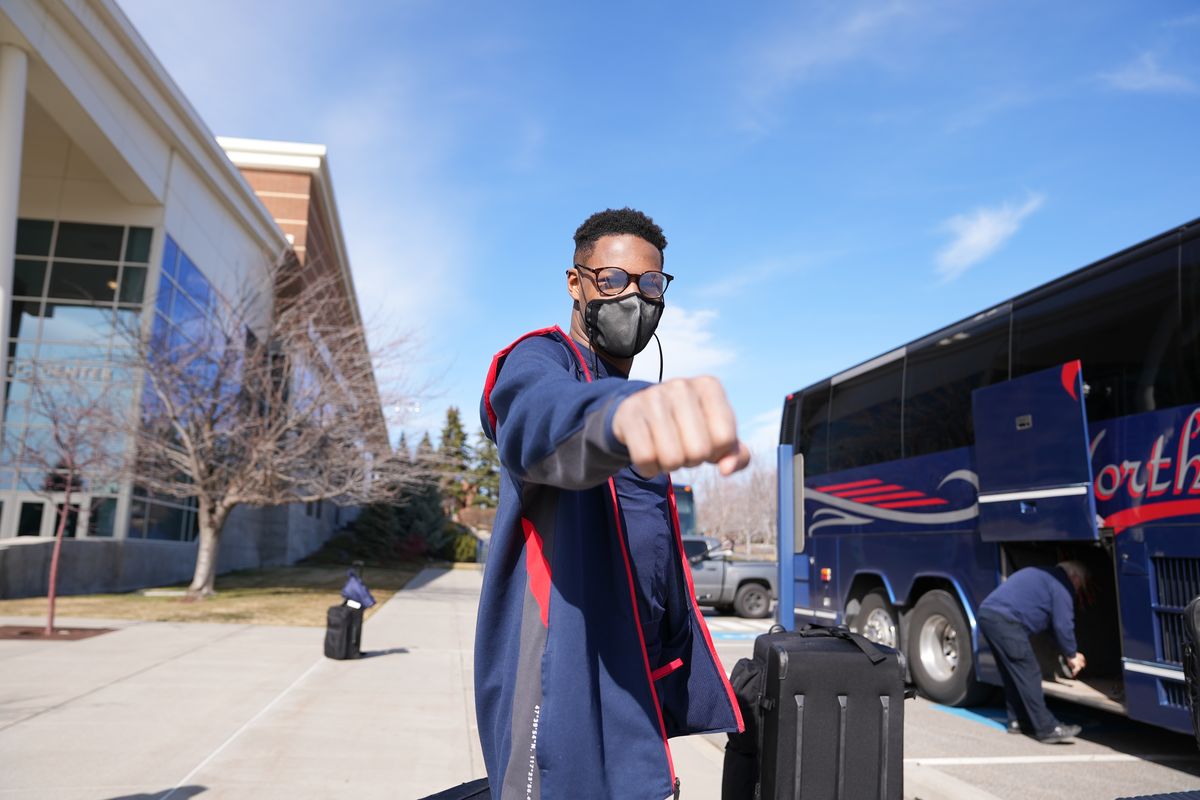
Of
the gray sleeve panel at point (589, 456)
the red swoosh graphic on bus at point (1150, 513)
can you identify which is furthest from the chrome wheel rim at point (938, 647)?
the gray sleeve panel at point (589, 456)

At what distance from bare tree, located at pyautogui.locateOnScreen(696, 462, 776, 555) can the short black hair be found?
262ft

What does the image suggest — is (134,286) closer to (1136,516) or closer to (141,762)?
(141,762)

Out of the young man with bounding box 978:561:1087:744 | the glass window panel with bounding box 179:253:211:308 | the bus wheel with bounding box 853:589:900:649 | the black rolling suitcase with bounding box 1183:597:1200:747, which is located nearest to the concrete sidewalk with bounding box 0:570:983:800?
the black rolling suitcase with bounding box 1183:597:1200:747

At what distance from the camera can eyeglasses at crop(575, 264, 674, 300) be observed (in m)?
1.73

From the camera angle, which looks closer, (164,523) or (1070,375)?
(1070,375)

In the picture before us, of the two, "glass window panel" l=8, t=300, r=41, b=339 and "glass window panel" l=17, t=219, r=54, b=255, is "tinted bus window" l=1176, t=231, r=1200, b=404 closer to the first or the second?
"glass window panel" l=8, t=300, r=41, b=339

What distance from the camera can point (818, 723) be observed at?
2867mm

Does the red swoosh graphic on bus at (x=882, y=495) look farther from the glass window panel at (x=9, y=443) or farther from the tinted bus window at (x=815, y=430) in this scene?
the glass window panel at (x=9, y=443)

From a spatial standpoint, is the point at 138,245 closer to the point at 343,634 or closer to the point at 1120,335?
the point at 343,634

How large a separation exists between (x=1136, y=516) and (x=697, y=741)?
350 cm

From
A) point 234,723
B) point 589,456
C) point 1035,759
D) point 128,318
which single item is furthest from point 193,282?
point 589,456

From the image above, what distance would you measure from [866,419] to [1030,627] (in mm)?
3458

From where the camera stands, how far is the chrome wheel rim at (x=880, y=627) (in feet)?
28.8

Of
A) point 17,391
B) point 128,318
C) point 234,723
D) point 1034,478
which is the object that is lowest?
point 234,723
